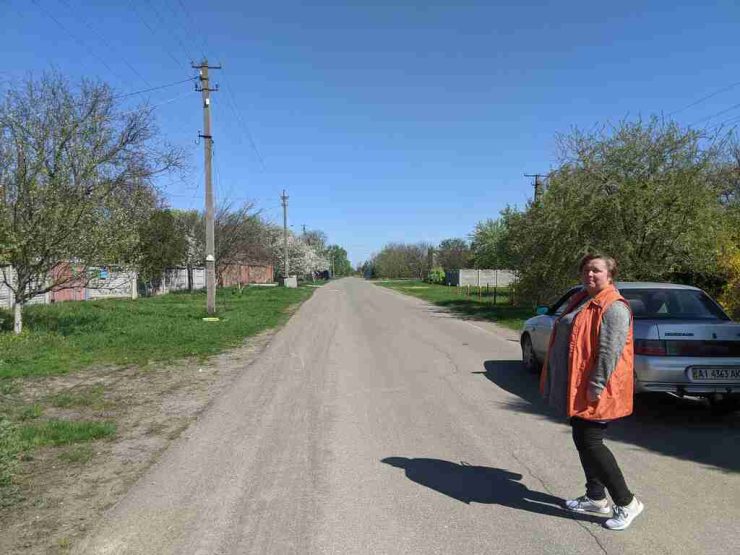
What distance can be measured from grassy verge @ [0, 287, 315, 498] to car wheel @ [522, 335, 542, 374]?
6186mm

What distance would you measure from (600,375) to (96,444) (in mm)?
4695

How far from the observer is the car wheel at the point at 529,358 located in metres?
9.43

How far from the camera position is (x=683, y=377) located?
6.09m

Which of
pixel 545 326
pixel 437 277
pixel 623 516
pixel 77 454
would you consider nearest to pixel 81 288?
pixel 77 454

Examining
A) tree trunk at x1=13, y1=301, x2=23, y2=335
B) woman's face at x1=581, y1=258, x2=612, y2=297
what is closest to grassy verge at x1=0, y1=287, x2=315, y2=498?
tree trunk at x1=13, y1=301, x2=23, y2=335

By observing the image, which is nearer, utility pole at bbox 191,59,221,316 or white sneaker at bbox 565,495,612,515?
white sneaker at bbox 565,495,612,515

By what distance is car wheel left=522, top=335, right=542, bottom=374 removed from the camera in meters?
9.43

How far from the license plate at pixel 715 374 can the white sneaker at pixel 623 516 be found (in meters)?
2.89

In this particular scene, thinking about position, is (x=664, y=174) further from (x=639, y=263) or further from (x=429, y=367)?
(x=429, y=367)

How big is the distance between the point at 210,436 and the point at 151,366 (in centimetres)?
485

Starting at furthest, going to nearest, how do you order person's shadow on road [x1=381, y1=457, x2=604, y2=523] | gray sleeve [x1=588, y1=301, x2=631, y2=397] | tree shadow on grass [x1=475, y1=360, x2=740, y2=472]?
tree shadow on grass [x1=475, y1=360, x2=740, y2=472] → person's shadow on road [x1=381, y1=457, x2=604, y2=523] → gray sleeve [x1=588, y1=301, x2=631, y2=397]

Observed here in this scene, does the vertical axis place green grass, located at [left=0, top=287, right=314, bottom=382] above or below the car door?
below

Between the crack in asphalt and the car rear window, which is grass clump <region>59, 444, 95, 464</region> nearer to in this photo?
the crack in asphalt

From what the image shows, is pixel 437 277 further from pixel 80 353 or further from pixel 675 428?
pixel 675 428
